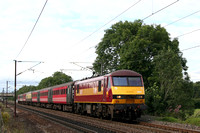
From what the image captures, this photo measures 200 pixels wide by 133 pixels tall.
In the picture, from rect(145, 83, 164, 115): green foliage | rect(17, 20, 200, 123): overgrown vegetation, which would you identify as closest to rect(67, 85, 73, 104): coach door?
rect(17, 20, 200, 123): overgrown vegetation

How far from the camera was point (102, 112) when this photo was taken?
74.4ft

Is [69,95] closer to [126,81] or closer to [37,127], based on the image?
[126,81]

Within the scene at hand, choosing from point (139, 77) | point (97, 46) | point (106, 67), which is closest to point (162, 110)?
point (139, 77)

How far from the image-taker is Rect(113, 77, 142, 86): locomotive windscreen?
20.5 meters

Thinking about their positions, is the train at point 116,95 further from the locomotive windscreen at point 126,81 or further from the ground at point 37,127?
the ground at point 37,127

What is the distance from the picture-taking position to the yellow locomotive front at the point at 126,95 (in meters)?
19.9

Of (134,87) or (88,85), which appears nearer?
(134,87)

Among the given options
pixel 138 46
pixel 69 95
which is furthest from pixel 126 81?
pixel 138 46

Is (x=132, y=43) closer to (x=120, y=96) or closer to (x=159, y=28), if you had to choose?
(x=159, y=28)

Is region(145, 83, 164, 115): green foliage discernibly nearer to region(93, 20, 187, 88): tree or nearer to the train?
the train

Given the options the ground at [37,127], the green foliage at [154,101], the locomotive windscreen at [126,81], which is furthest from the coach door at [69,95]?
the locomotive windscreen at [126,81]

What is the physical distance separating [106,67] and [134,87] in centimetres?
2617

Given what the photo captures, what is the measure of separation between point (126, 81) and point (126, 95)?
111cm

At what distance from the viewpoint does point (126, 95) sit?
66.3 feet
